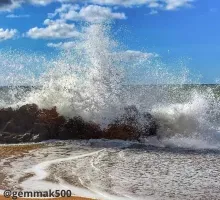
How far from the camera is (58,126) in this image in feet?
42.1

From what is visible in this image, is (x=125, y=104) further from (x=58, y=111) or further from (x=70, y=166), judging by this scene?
(x=70, y=166)

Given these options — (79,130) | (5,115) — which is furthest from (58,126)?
(5,115)

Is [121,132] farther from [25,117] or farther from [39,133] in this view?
[25,117]

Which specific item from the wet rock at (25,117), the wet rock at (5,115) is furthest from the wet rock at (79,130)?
the wet rock at (5,115)

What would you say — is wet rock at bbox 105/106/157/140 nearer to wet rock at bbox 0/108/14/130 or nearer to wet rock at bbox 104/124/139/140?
wet rock at bbox 104/124/139/140

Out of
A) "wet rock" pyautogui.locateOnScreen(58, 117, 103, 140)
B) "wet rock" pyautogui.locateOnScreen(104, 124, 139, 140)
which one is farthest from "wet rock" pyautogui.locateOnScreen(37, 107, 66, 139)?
"wet rock" pyautogui.locateOnScreen(104, 124, 139, 140)

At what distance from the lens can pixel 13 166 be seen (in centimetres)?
791

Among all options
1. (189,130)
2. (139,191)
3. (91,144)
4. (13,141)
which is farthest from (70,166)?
(189,130)

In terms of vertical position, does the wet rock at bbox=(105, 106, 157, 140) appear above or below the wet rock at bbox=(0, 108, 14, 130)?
below

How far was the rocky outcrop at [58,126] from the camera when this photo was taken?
12.3 metres

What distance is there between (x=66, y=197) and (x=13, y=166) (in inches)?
98.3

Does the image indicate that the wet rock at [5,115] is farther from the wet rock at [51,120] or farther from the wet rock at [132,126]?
the wet rock at [132,126]

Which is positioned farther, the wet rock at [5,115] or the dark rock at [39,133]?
the wet rock at [5,115]

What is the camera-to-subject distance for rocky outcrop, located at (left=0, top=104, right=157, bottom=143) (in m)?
12.3
